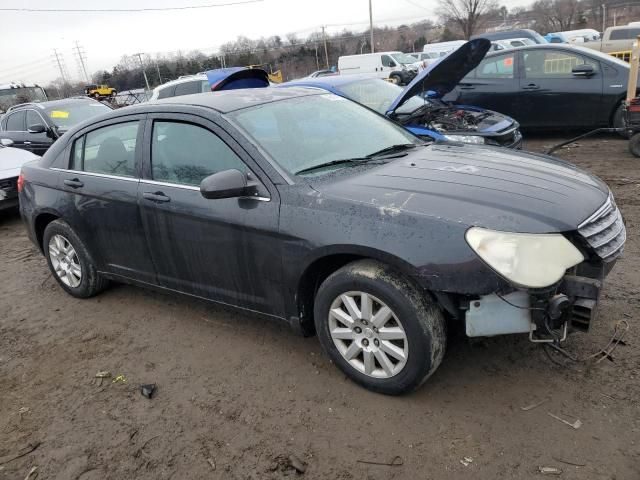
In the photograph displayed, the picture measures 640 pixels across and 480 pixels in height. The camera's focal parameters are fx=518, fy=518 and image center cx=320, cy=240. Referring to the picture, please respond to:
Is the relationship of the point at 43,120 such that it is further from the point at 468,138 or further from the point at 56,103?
the point at 468,138

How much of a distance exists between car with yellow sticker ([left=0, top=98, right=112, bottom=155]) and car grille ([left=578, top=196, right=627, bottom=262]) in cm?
920

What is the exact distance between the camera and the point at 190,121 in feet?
11.1

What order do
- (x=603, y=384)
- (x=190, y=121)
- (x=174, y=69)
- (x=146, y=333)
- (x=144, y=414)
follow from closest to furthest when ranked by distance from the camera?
1. (x=603, y=384)
2. (x=144, y=414)
3. (x=190, y=121)
4. (x=146, y=333)
5. (x=174, y=69)

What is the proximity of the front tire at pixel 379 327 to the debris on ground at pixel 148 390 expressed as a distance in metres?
1.11

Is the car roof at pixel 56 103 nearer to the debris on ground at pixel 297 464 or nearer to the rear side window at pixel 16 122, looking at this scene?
the rear side window at pixel 16 122

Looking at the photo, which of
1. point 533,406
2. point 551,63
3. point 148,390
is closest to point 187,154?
point 148,390

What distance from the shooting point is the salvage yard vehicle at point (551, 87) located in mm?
8461

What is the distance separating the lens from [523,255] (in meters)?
2.41

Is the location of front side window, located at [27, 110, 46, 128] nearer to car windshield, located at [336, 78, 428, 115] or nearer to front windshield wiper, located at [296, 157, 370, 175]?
car windshield, located at [336, 78, 428, 115]

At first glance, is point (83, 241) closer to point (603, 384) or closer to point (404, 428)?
point (404, 428)

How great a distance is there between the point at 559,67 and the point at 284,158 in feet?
24.9

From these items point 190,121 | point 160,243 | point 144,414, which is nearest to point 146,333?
point 160,243

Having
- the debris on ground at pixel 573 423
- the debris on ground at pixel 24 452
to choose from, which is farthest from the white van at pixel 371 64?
the debris on ground at pixel 24 452

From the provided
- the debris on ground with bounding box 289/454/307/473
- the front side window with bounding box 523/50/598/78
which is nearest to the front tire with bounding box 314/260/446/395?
the debris on ground with bounding box 289/454/307/473
